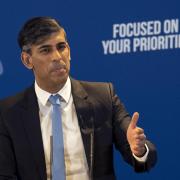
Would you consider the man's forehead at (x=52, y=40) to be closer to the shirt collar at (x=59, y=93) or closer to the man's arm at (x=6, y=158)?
the shirt collar at (x=59, y=93)

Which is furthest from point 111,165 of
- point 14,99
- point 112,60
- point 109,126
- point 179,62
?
point 179,62

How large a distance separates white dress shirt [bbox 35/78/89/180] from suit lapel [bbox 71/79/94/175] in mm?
23

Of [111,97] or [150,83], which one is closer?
[111,97]

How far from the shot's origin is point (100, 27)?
2.54 metres

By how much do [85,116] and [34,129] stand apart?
0.18m

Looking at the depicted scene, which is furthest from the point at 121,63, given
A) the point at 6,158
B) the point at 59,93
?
the point at 6,158

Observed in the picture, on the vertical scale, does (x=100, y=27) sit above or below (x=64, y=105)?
above

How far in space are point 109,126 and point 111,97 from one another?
111mm

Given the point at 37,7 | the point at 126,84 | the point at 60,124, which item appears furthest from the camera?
A: the point at 126,84

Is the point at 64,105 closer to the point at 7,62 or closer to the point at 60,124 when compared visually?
the point at 60,124

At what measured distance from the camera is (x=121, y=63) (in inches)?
103

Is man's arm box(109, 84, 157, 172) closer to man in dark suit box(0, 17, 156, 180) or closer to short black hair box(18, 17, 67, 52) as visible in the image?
man in dark suit box(0, 17, 156, 180)

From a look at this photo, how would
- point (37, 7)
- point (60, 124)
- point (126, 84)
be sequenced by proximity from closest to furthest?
point (60, 124)
point (37, 7)
point (126, 84)

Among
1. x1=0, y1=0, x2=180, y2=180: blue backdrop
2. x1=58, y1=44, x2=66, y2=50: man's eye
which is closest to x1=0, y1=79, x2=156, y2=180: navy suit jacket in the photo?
x1=58, y1=44, x2=66, y2=50: man's eye
